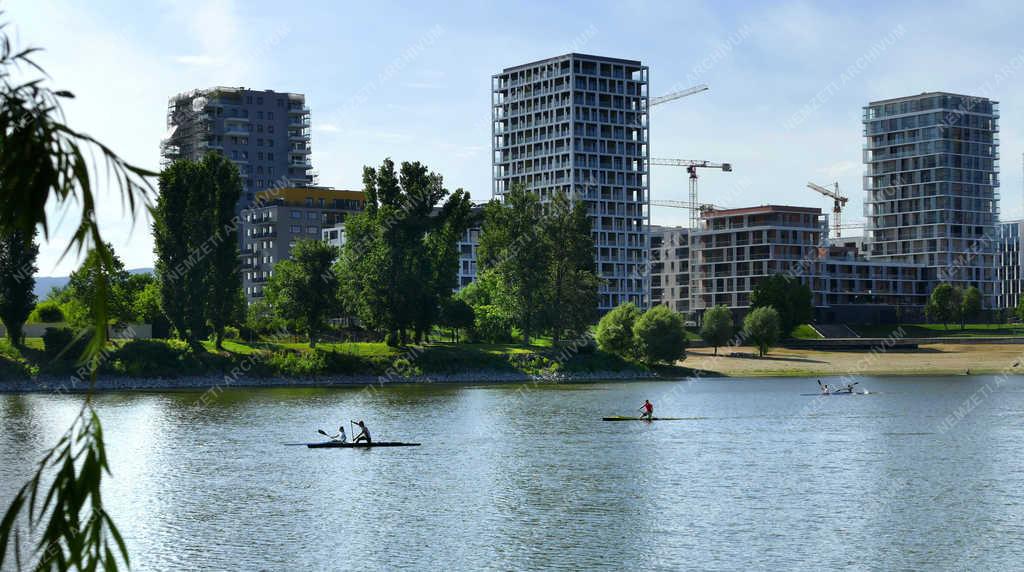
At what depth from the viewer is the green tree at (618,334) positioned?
178 m

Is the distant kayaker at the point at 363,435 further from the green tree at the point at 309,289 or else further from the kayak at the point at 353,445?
the green tree at the point at 309,289

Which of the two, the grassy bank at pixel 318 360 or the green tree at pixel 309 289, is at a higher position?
the green tree at pixel 309 289

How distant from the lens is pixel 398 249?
507 feet

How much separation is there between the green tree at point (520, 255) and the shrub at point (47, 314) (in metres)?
62.9

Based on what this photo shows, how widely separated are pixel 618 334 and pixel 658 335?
19.4 feet

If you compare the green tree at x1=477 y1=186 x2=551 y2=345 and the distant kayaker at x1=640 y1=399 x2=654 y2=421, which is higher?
the green tree at x1=477 y1=186 x2=551 y2=345

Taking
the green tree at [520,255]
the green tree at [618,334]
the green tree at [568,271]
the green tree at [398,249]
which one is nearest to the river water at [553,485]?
the green tree at [398,249]

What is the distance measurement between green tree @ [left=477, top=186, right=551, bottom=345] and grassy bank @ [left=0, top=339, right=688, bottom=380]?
19.8 feet

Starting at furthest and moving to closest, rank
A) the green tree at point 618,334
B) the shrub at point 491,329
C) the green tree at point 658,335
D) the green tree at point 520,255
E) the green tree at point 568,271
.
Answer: the shrub at point 491,329 → the green tree at point 618,334 → the green tree at point 658,335 → the green tree at point 568,271 → the green tree at point 520,255

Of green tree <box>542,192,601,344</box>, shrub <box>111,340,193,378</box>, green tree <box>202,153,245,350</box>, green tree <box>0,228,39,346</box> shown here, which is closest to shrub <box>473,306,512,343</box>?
green tree <box>542,192,601,344</box>

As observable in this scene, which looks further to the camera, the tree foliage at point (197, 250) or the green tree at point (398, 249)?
the green tree at point (398, 249)

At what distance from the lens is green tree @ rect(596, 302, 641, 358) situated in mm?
178375

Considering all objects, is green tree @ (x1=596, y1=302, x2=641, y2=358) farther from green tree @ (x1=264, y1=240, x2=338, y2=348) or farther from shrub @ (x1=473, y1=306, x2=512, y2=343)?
green tree @ (x1=264, y1=240, x2=338, y2=348)

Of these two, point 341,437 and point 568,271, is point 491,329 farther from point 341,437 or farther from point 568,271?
point 341,437
